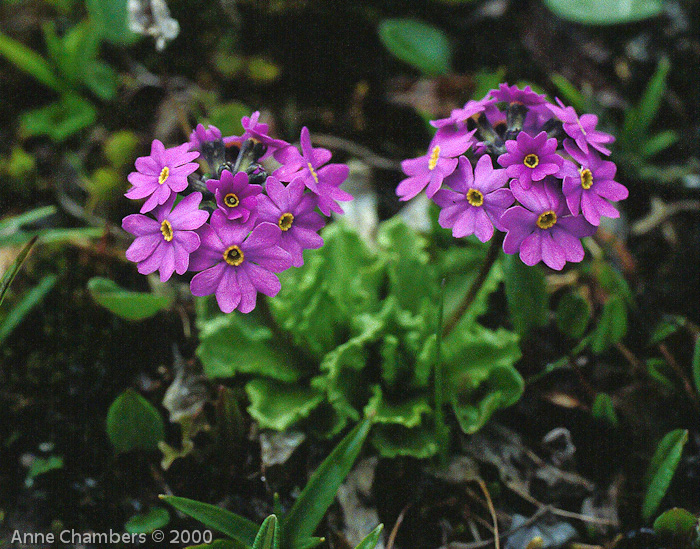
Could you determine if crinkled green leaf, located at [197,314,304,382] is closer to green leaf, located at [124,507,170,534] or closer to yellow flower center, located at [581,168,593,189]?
green leaf, located at [124,507,170,534]

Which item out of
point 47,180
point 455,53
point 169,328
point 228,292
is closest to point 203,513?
point 228,292

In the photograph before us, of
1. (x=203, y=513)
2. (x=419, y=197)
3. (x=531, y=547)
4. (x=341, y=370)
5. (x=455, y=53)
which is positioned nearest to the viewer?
(x=203, y=513)

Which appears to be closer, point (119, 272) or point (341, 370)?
point (341, 370)

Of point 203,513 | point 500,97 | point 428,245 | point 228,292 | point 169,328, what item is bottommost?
point 169,328

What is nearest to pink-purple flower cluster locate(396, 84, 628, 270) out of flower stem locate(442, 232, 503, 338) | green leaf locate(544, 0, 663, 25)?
flower stem locate(442, 232, 503, 338)

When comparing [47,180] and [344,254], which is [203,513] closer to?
[344,254]

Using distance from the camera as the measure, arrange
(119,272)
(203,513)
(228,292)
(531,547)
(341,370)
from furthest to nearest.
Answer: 1. (119,272)
2. (341,370)
3. (531,547)
4. (203,513)
5. (228,292)

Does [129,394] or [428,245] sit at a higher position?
[428,245]
